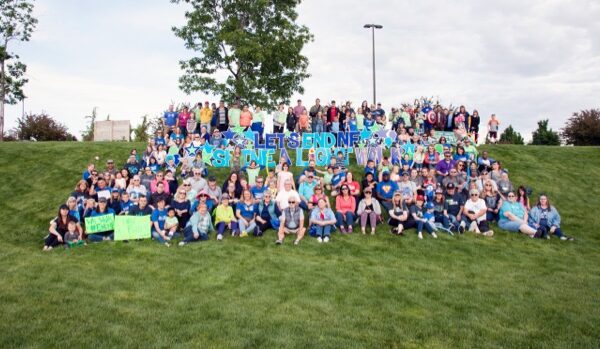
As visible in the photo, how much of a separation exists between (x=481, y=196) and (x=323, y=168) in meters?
5.54

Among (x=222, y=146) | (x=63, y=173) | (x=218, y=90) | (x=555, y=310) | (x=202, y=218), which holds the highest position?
(x=218, y=90)

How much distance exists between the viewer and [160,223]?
37.2 ft

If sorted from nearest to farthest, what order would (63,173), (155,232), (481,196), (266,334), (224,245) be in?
1. (266,334)
2. (224,245)
3. (155,232)
4. (481,196)
5. (63,173)

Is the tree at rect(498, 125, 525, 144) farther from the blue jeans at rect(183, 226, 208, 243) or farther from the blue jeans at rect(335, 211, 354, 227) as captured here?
the blue jeans at rect(183, 226, 208, 243)

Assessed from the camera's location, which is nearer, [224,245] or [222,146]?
[224,245]

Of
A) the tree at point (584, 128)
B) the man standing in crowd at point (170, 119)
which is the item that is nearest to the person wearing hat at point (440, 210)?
the man standing in crowd at point (170, 119)

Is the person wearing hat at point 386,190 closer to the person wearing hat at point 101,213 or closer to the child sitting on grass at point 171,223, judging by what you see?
the child sitting on grass at point 171,223

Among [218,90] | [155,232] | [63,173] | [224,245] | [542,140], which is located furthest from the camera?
[542,140]

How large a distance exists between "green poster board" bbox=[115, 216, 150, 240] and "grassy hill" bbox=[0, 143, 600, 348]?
1.60 feet

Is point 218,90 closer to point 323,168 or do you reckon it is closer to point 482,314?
point 323,168

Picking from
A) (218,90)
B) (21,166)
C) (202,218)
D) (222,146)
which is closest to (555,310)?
(202,218)

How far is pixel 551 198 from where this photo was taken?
15297 millimetres

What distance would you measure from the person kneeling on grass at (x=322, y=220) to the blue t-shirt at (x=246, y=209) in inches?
64.9

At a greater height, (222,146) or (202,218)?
(222,146)
